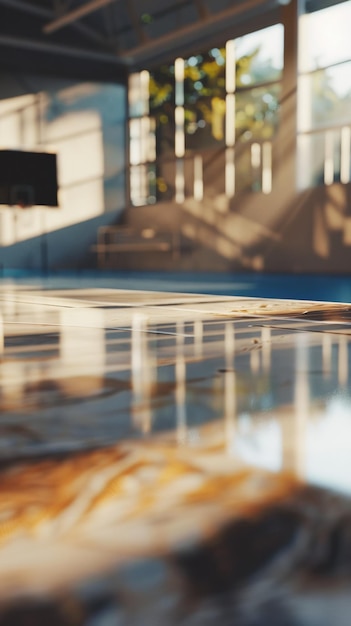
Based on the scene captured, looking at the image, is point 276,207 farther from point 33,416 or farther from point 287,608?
point 287,608

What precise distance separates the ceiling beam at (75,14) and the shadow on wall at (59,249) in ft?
10.0

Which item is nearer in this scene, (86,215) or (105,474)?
(105,474)

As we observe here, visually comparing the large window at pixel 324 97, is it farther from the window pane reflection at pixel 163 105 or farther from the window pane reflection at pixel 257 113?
the window pane reflection at pixel 163 105

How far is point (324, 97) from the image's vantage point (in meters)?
8.77

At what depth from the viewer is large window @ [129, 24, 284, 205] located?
943 cm

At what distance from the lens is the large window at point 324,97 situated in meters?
8.45

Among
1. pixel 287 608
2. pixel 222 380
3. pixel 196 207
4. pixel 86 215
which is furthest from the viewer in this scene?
pixel 86 215

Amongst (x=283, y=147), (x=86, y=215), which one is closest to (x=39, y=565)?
(x=283, y=147)

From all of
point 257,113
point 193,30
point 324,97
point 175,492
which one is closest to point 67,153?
point 193,30

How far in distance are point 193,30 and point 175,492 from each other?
951 centimetres

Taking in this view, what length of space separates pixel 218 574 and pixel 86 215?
37.2 feet

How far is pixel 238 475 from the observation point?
0.81 meters

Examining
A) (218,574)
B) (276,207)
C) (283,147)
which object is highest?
(283,147)

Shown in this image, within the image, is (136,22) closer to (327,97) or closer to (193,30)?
(193,30)
